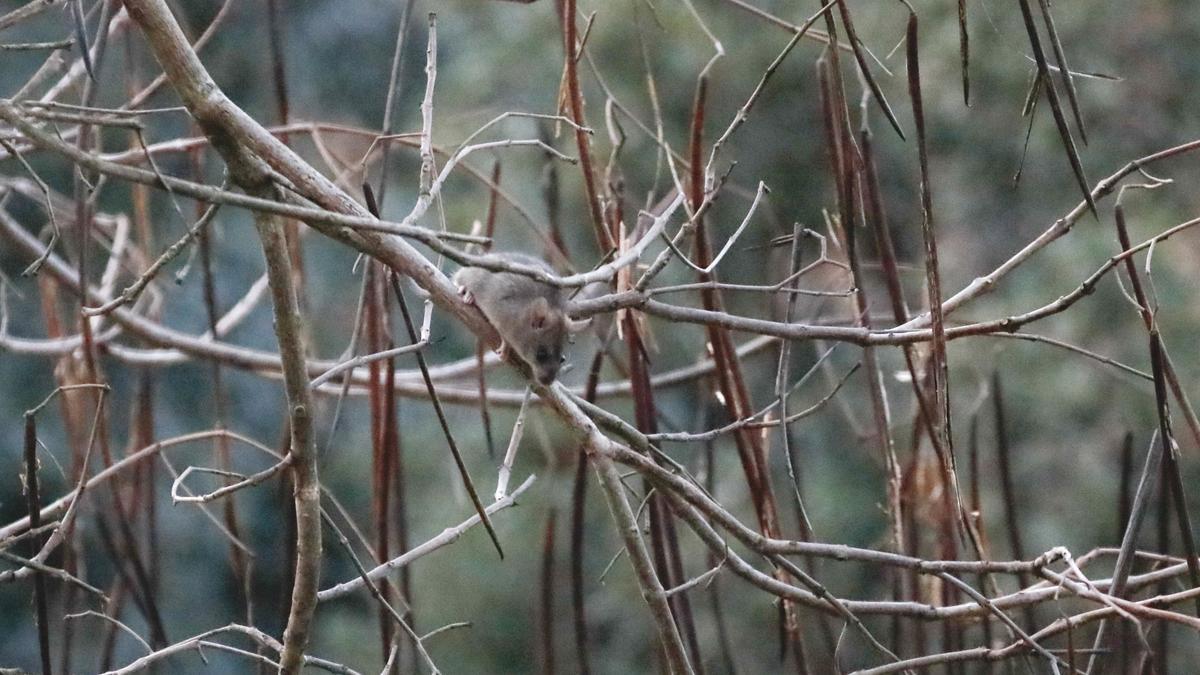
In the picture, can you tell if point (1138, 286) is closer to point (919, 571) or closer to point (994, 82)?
point (919, 571)

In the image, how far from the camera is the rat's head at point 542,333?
2.14m

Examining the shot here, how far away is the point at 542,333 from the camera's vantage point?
7.32 ft

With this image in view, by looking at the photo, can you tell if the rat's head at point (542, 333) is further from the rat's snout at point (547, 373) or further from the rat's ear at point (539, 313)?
the rat's snout at point (547, 373)

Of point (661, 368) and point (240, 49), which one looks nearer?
point (661, 368)

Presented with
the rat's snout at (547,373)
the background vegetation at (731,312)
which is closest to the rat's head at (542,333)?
the rat's snout at (547,373)

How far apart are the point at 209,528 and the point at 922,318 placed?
5.37 m

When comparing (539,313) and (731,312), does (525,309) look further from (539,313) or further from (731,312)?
(731,312)

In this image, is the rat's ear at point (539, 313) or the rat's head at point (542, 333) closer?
the rat's head at point (542, 333)

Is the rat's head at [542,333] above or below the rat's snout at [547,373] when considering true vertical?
above

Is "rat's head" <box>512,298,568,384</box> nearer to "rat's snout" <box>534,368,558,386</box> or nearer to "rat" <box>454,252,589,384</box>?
"rat" <box>454,252,589,384</box>

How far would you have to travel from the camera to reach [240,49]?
688 cm

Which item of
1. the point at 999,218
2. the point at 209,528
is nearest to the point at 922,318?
the point at 999,218

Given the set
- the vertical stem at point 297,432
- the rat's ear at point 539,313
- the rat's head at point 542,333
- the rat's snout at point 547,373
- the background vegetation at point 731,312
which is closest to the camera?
the vertical stem at point 297,432

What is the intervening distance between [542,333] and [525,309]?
0.09 metres
